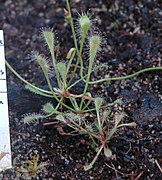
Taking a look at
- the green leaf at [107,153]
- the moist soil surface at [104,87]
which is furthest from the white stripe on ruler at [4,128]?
the green leaf at [107,153]

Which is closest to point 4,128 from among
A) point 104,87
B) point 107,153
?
point 107,153

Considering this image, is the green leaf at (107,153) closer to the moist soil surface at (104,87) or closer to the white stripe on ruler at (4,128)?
the moist soil surface at (104,87)

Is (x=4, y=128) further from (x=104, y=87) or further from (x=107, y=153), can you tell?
(x=104, y=87)

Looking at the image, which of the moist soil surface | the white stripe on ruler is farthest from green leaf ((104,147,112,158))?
the white stripe on ruler

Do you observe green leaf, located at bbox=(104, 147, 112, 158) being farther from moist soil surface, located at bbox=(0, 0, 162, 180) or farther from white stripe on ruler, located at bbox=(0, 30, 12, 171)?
white stripe on ruler, located at bbox=(0, 30, 12, 171)

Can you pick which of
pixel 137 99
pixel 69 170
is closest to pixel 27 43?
pixel 137 99

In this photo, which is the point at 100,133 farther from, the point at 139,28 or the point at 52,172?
the point at 139,28

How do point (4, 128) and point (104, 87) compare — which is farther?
point (104, 87)

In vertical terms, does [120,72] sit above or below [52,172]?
above
